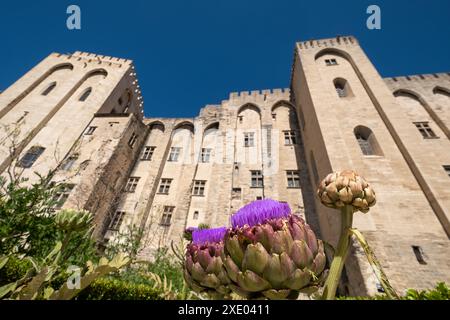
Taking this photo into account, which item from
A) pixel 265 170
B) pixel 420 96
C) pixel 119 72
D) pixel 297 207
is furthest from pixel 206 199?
pixel 420 96

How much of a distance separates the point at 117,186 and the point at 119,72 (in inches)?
496

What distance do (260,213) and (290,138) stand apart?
1763cm

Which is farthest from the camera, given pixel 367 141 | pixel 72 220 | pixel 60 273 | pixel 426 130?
pixel 426 130

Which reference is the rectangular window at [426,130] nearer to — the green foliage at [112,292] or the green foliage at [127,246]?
the green foliage at [112,292]

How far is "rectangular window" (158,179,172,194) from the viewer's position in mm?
17333

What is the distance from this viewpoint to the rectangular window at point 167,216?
15.4 metres

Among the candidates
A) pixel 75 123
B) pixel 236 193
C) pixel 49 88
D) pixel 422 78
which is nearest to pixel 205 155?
pixel 236 193

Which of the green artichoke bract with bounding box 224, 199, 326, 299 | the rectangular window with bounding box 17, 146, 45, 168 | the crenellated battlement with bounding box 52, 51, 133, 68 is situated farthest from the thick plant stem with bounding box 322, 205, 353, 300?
the crenellated battlement with bounding box 52, 51, 133, 68

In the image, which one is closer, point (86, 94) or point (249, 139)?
point (249, 139)

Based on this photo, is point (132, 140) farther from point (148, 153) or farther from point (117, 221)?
point (117, 221)

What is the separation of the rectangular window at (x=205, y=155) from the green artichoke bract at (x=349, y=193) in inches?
669

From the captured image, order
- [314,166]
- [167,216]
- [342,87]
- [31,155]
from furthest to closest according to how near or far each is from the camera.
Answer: [342,87]
[167,216]
[31,155]
[314,166]

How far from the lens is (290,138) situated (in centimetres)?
1825

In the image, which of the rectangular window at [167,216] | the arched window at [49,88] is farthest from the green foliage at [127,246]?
the arched window at [49,88]
